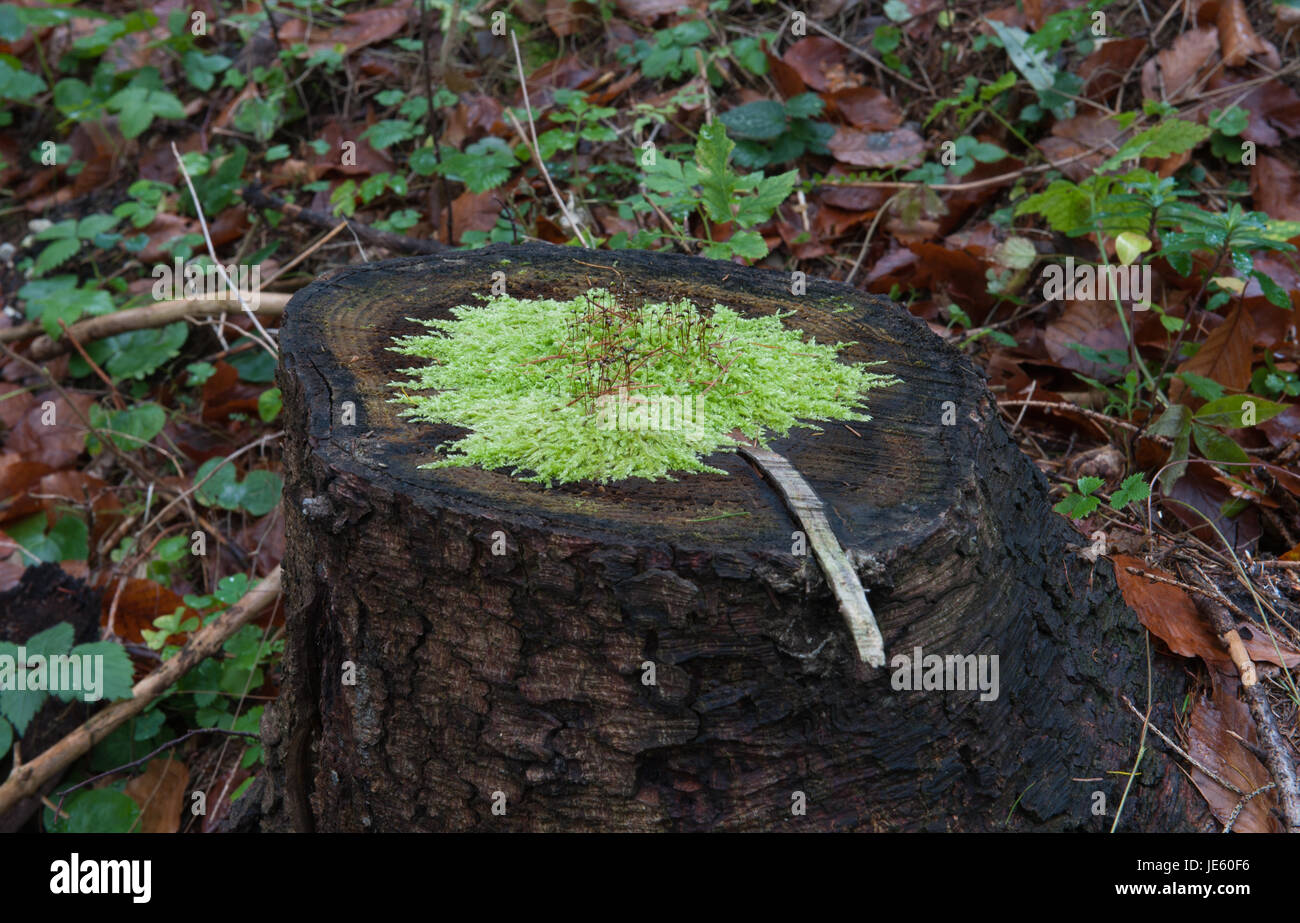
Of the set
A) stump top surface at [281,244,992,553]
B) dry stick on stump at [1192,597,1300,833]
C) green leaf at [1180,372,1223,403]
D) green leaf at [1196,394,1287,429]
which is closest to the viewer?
stump top surface at [281,244,992,553]

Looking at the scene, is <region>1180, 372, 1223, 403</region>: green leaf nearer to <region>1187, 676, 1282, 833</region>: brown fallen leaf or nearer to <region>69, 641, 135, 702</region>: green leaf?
<region>1187, 676, 1282, 833</region>: brown fallen leaf

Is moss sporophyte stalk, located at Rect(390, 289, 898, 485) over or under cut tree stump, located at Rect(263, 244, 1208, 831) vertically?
over

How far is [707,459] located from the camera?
6.07 feet

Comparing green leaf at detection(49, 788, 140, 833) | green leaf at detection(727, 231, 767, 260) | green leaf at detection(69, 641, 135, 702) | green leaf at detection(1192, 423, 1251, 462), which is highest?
green leaf at detection(727, 231, 767, 260)

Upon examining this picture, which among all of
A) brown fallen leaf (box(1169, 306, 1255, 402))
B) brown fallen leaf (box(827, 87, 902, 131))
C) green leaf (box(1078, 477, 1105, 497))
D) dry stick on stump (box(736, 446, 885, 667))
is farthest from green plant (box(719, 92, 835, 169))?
dry stick on stump (box(736, 446, 885, 667))

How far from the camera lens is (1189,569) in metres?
2.54

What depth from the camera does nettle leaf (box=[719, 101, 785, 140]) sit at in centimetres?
436

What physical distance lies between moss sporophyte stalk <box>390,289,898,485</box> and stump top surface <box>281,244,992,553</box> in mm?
49

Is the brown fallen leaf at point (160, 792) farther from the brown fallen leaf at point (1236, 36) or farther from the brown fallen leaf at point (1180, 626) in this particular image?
the brown fallen leaf at point (1236, 36)

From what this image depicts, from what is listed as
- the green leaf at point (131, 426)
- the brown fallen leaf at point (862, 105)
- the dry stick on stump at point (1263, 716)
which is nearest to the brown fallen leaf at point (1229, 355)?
the dry stick on stump at point (1263, 716)
